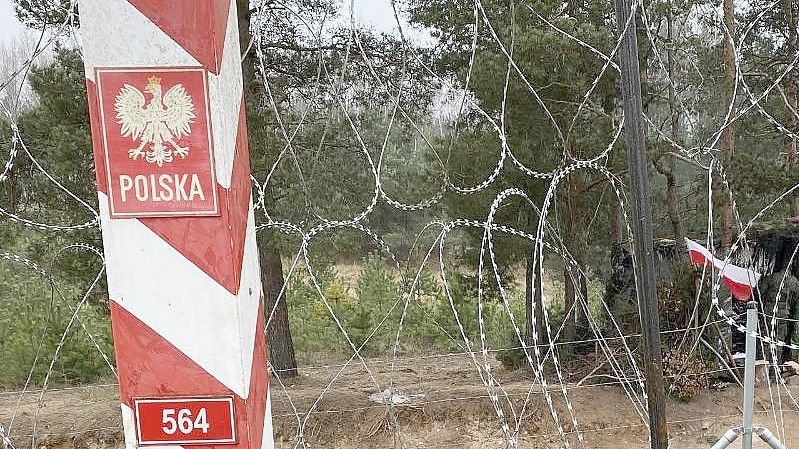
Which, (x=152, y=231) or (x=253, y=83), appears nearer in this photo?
(x=152, y=231)

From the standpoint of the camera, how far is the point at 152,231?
0.90 metres

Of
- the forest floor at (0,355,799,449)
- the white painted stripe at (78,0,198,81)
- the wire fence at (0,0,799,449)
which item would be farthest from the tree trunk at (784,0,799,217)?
the white painted stripe at (78,0,198,81)

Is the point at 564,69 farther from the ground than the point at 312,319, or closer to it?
farther from the ground

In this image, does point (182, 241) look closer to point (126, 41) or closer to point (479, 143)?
point (126, 41)

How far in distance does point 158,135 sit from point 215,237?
0.49 ft

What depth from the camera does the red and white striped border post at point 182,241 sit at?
861mm

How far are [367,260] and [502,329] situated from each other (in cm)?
226

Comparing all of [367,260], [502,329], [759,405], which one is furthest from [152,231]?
[367,260]

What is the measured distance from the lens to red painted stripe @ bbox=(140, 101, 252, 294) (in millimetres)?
894

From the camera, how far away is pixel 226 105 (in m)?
0.90

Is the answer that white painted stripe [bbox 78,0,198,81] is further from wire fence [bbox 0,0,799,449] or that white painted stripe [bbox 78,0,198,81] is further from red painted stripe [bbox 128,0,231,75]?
wire fence [bbox 0,0,799,449]

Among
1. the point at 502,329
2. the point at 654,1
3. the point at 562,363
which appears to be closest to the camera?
the point at 654,1

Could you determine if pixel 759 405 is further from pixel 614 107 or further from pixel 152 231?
pixel 152 231

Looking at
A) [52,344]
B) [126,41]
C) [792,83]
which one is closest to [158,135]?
[126,41]
